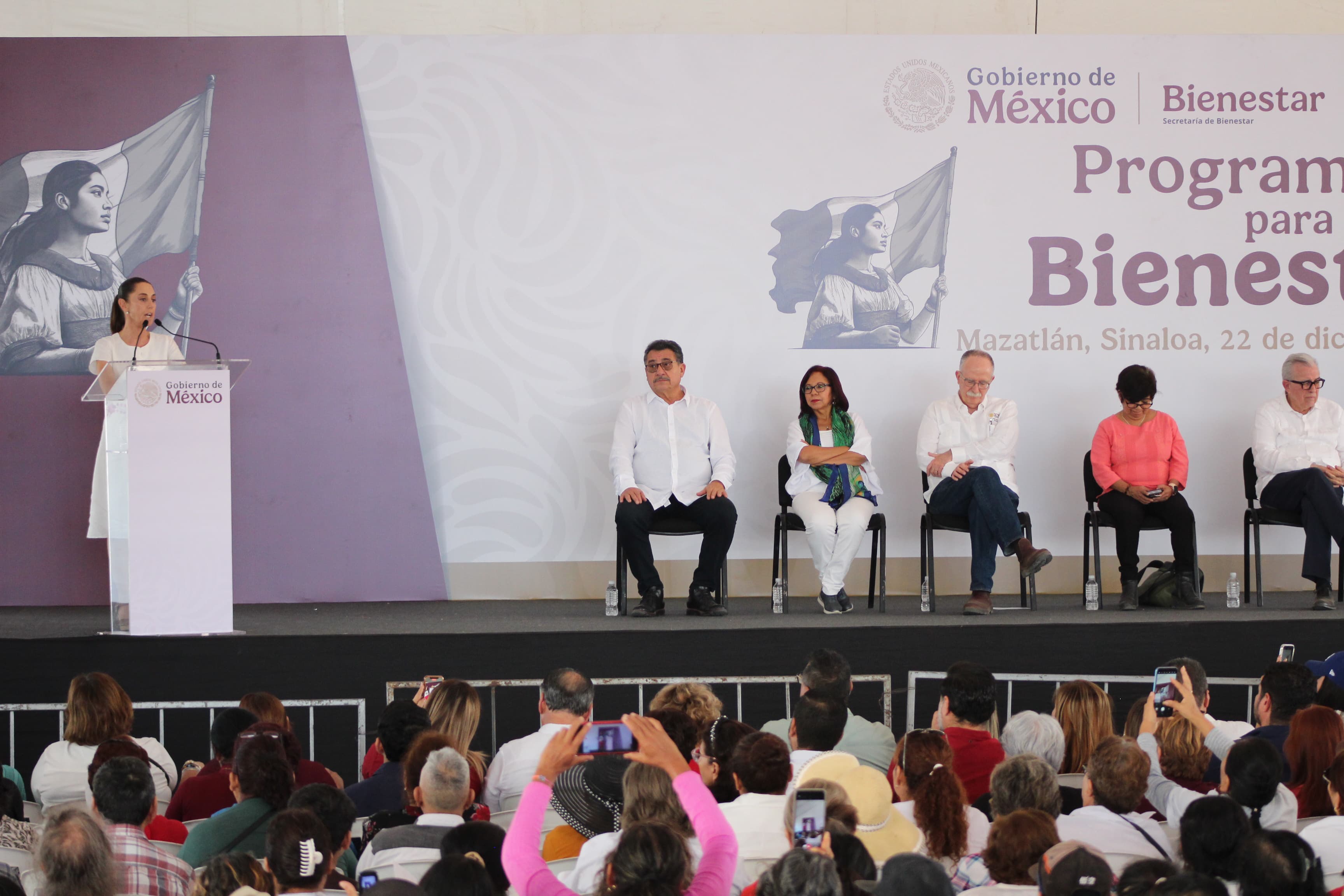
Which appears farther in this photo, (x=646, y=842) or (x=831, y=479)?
(x=831, y=479)

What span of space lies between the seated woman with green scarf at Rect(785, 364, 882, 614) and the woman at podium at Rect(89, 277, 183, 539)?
2.69 metres

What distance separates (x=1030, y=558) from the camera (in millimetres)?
5438

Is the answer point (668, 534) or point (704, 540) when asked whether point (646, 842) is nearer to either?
point (704, 540)

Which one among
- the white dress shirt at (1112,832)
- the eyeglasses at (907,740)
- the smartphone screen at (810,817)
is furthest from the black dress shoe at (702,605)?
the smartphone screen at (810,817)

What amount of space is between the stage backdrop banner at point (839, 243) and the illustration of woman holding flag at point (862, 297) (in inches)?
0.5

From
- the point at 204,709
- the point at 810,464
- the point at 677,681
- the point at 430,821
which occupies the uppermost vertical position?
the point at 810,464

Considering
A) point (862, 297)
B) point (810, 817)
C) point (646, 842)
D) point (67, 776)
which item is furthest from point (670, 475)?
point (810, 817)

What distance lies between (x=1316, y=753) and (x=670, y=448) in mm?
3457

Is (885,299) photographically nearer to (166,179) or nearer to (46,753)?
(166,179)

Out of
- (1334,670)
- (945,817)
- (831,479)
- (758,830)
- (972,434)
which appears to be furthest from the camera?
(972,434)

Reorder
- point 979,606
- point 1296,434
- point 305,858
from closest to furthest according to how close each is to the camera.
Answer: point 305,858 → point 979,606 → point 1296,434

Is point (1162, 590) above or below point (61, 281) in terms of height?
below

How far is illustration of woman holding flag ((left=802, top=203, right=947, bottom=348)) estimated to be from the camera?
21.1ft

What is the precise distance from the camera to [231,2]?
6.36 meters
